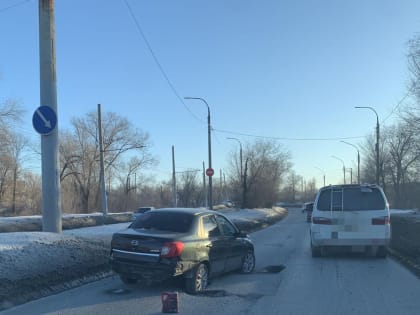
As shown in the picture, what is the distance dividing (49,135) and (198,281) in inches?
238

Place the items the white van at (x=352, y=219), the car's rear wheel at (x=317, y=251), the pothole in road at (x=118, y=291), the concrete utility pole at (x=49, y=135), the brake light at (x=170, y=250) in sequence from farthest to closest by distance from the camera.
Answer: the car's rear wheel at (x=317, y=251), the white van at (x=352, y=219), the concrete utility pole at (x=49, y=135), the pothole in road at (x=118, y=291), the brake light at (x=170, y=250)

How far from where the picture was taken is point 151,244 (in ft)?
27.7

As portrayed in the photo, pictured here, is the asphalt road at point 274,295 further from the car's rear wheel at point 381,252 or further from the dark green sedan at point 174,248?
the car's rear wheel at point 381,252

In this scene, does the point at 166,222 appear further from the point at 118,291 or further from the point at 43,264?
the point at 43,264

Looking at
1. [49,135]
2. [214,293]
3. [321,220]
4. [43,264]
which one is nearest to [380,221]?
[321,220]

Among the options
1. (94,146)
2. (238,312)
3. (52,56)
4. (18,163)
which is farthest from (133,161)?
(238,312)

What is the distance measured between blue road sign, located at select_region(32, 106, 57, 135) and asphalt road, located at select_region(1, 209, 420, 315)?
4.19 m

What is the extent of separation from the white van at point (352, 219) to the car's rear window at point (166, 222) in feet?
18.0

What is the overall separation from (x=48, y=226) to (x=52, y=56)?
174 inches

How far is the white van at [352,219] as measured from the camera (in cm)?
1327

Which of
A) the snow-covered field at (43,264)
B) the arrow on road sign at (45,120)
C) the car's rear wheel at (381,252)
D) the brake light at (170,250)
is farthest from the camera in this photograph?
the car's rear wheel at (381,252)

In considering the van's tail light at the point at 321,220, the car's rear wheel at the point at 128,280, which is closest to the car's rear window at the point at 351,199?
the van's tail light at the point at 321,220

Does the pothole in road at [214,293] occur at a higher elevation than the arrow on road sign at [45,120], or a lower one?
lower

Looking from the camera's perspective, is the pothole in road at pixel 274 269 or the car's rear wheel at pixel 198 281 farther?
the pothole in road at pixel 274 269
